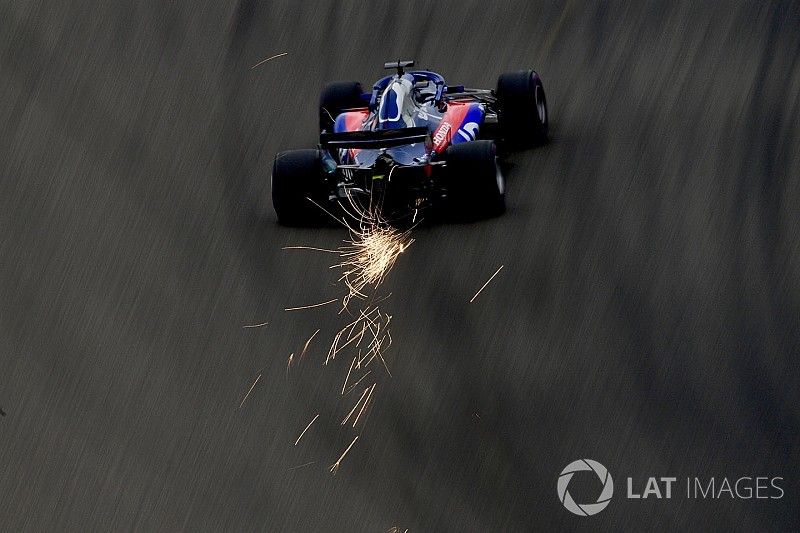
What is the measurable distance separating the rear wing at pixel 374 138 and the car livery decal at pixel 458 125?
454mm

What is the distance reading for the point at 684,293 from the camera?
436 inches

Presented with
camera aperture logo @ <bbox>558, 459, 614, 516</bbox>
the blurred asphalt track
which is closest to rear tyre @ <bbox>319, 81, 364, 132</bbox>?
the blurred asphalt track

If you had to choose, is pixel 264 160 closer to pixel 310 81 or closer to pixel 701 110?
pixel 310 81

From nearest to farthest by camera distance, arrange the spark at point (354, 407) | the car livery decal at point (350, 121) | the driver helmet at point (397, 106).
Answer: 1. the spark at point (354, 407)
2. the driver helmet at point (397, 106)
3. the car livery decal at point (350, 121)

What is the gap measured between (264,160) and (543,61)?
14.8ft

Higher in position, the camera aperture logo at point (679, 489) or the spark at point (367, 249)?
the spark at point (367, 249)

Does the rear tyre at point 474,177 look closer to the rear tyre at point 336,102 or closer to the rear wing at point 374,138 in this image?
the rear wing at point 374,138

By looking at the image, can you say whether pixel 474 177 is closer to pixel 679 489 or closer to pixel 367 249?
pixel 367 249

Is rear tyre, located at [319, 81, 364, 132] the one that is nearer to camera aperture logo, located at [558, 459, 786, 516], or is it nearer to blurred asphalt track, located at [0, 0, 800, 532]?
blurred asphalt track, located at [0, 0, 800, 532]

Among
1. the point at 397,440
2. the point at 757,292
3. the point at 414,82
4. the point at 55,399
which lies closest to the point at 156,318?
the point at 55,399

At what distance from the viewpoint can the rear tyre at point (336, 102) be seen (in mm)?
14906

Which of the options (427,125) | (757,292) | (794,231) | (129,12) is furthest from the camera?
(129,12)

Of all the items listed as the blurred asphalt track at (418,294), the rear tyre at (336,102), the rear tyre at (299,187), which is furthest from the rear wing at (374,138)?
the rear tyre at (336,102)

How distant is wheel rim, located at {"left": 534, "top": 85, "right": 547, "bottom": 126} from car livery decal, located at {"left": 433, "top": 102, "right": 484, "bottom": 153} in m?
0.89
